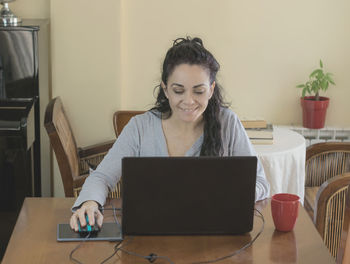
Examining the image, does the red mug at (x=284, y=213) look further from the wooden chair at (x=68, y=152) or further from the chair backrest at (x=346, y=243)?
the wooden chair at (x=68, y=152)

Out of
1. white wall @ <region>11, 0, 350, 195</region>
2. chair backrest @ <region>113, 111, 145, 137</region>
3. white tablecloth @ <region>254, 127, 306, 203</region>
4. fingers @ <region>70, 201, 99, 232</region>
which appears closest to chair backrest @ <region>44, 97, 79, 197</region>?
chair backrest @ <region>113, 111, 145, 137</region>

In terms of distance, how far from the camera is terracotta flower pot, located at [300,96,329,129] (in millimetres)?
4004

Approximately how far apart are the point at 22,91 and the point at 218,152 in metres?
1.64

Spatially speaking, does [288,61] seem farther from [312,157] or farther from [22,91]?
[22,91]

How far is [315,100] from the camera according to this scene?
4039 millimetres

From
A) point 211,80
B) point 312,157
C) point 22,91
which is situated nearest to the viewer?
point 211,80

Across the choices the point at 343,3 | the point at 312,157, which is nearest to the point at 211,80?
the point at 312,157

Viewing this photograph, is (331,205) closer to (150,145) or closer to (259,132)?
(259,132)

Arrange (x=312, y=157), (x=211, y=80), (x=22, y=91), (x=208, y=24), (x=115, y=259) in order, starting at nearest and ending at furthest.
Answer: (x=115, y=259) < (x=211, y=80) < (x=312, y=157) < (x=22, y=91) < (x=208, y=24)

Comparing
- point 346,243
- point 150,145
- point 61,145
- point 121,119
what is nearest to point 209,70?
point 150,145

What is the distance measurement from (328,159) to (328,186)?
27.3 inches

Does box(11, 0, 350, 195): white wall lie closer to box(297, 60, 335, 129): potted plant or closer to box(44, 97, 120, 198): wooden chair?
box(297, 60, 335, 129): potted plant

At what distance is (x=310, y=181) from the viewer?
3584 millimetres

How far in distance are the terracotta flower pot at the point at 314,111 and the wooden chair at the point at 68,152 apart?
1257 millimetres
